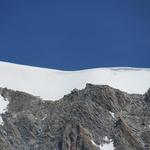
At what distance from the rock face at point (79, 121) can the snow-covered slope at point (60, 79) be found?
15.3 feet

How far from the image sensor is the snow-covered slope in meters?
162

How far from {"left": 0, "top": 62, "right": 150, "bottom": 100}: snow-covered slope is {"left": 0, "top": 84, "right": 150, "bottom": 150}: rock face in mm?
4664

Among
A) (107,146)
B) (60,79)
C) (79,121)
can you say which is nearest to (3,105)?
(79,121)

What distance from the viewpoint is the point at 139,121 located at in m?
148

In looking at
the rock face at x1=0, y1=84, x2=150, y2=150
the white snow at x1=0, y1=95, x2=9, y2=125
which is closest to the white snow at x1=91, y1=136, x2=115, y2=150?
the rock face at x1=0, y1=84, x2=150, y2=150

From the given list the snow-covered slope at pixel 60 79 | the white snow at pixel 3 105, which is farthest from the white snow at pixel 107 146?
the snow-covered slope at pixel 60 79

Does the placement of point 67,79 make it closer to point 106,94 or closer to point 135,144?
point 106,94

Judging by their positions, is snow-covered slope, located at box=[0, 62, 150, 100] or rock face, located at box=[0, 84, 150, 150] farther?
snow-covered slope, located at box=[0, 62, 150, 100]

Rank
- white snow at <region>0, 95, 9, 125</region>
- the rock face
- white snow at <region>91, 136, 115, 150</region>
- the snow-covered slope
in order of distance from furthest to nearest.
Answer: the snow-covered slope
white snow at <region>0, 95, 9, 125</region>
the rock face
white snow at <region>91, 136, 115, 150</region>

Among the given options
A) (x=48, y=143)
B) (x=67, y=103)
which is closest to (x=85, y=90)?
(x=67, y=103)

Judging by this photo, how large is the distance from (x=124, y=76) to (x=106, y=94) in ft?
67.2

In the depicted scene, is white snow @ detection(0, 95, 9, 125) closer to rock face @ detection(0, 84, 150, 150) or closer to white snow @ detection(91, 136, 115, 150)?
rock face @ detection(0, 84, 150, 150)

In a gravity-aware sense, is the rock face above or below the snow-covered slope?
below

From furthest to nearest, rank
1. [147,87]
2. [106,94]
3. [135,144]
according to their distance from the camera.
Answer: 1. [147,87]
2. [106,94]
3. [135,144]
